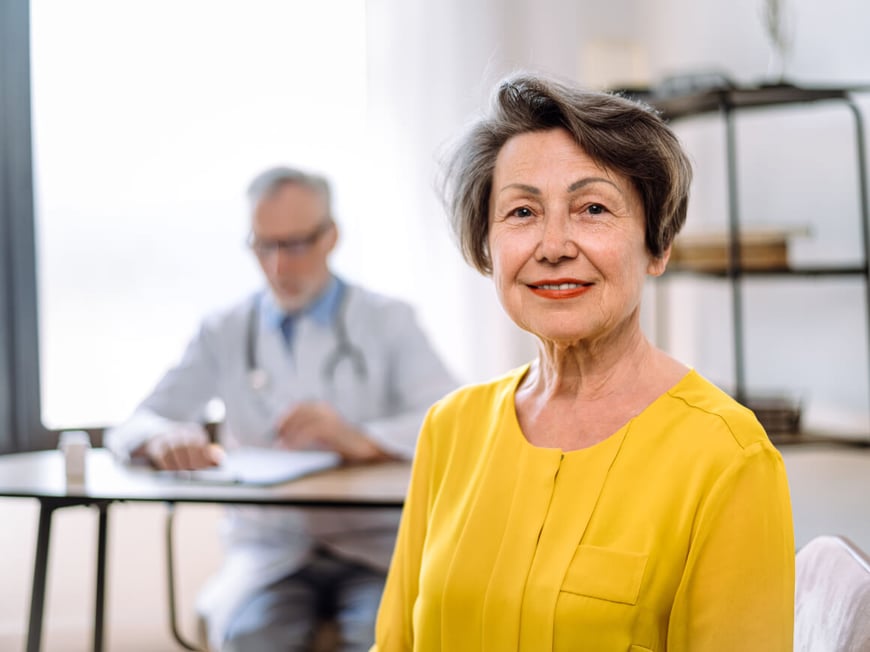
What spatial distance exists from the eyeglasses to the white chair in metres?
1.52

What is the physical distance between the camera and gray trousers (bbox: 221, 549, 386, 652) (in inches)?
80.7

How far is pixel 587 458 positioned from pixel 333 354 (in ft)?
4.70

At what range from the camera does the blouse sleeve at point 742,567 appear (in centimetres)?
103

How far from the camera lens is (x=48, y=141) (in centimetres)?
328

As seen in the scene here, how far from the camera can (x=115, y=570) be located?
3.37m

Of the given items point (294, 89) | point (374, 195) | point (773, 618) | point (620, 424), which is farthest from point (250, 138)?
point (773, 618)

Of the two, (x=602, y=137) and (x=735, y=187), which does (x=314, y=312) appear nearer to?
(x=735, y=187)

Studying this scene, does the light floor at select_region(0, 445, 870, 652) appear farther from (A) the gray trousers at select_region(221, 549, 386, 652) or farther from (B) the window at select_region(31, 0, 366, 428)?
(A) the gray trousers at select_region(221, 549, 386, 652)

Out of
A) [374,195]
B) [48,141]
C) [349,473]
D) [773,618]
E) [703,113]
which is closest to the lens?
[773,618]

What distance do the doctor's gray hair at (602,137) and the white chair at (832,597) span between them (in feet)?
1.36

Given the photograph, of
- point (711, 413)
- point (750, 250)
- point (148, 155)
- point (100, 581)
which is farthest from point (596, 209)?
point (148, 155)

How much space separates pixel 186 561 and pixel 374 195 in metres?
1.40

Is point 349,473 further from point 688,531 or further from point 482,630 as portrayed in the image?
point 688,531

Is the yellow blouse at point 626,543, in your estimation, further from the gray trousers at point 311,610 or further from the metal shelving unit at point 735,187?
the metal shelving unit at point 735,187
